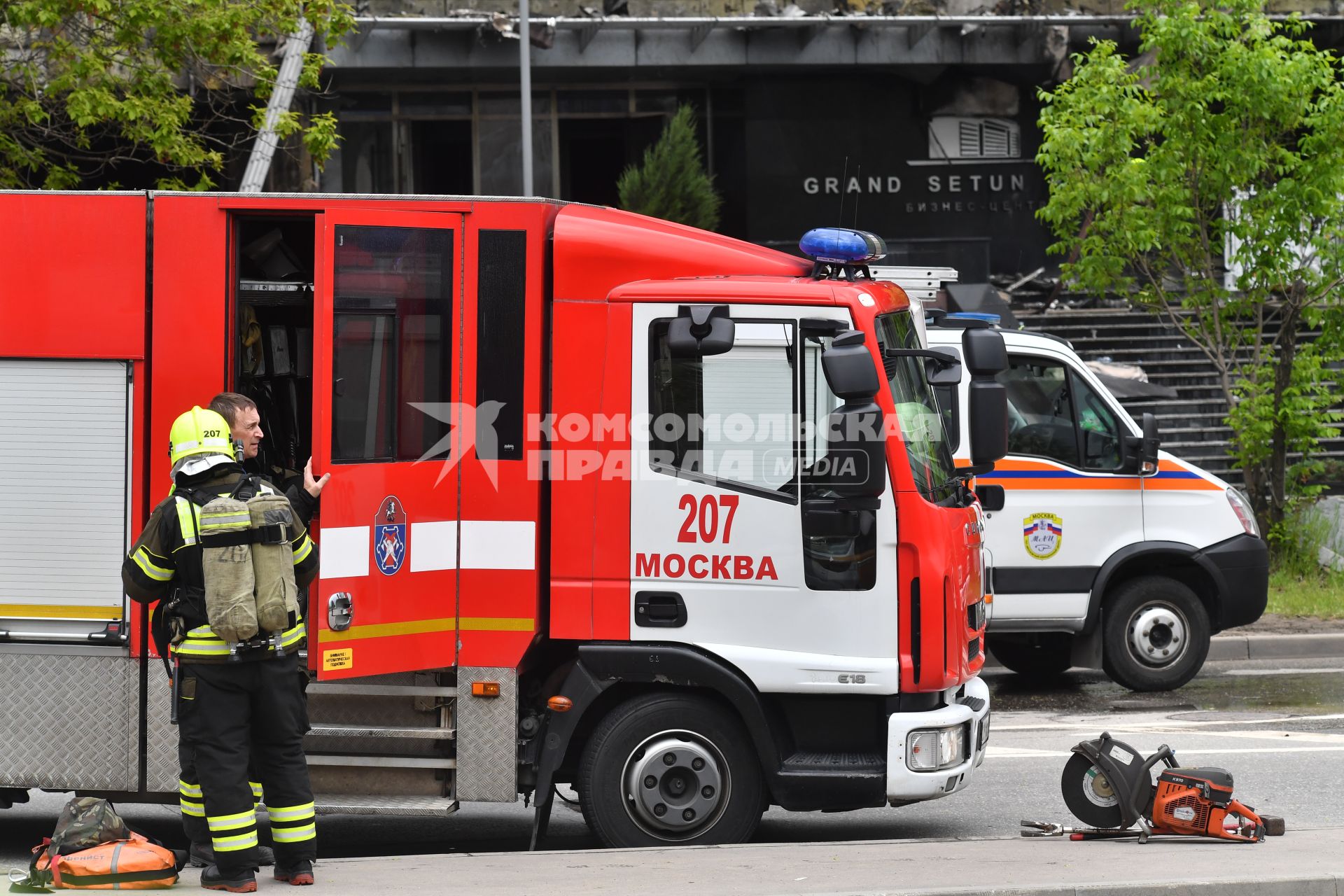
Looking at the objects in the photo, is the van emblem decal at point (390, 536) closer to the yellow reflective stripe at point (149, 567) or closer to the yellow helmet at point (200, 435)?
the yellow helmet at point (200, 435)

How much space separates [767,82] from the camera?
2416 centimetres

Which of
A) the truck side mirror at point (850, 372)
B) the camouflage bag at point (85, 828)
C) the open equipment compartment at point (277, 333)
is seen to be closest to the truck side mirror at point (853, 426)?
the truck side mirror at point (850, 372)

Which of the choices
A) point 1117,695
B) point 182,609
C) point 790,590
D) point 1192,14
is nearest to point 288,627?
point 182,609

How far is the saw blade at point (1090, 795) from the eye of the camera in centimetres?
629

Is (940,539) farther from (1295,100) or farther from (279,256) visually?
(1295,100)

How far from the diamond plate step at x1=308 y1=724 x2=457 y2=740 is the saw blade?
261 cm

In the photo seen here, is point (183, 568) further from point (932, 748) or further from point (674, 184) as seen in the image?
point (674, 184)

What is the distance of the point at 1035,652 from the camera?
11.4 meters

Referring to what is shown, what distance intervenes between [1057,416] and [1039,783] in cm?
302

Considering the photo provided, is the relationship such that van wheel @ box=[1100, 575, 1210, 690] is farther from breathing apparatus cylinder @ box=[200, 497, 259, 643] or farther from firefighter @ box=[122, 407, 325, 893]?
breathing apparatus cylinder @ box=[200, 497, 259, 643]

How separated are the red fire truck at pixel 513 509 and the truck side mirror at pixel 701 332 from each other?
0.05 ft

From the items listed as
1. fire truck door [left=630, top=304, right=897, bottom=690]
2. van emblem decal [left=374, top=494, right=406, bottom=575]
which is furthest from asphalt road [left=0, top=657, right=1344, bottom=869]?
van emblem decal [left=374, top=494, right=406, bottom=575]

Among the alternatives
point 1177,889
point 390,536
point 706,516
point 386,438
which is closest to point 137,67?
point 386,438

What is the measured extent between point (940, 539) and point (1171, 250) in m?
9.62
